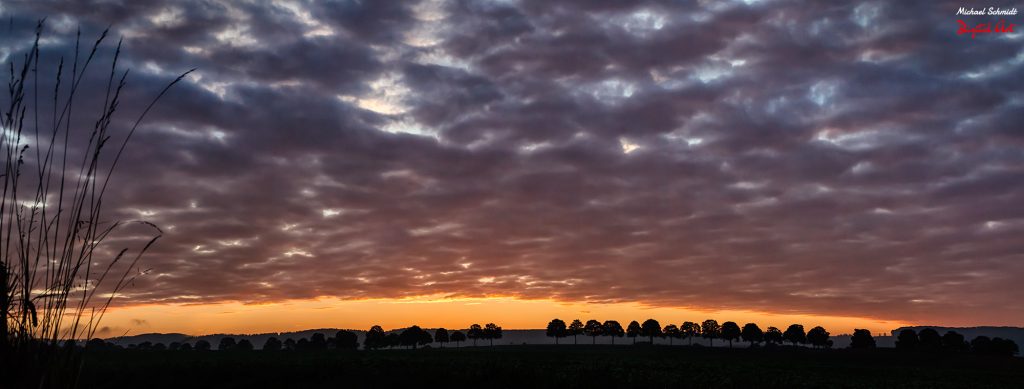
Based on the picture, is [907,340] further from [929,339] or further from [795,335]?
[795,335]

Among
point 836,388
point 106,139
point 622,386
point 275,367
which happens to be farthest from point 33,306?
point 836,388

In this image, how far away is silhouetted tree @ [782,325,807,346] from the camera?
196 meters

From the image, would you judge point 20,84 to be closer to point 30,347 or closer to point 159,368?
point 30,347

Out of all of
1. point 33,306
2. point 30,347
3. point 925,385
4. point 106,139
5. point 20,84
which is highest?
point 20,84

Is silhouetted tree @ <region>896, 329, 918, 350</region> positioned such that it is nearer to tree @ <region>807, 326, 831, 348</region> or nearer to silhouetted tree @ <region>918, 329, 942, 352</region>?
silhouetted tree @ <region>918, 329, 942, 352</region>

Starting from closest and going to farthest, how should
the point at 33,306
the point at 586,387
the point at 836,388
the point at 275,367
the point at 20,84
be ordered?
1. the point at 20,84
2. the point at 33,306
3. the point at 586,387
4. the point at 275,367
5. the point at 836,388

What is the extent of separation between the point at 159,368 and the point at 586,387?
2036cm

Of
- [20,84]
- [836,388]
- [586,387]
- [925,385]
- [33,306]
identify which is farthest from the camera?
[925,385]

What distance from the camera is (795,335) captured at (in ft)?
644

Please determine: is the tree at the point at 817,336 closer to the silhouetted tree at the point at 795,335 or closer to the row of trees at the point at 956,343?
the silhouetted tree at the point at 795,335

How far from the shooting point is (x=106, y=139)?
10.7 ft

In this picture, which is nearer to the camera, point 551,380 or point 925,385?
point 551,380

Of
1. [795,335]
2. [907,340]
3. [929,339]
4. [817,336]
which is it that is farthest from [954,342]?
[795,335]

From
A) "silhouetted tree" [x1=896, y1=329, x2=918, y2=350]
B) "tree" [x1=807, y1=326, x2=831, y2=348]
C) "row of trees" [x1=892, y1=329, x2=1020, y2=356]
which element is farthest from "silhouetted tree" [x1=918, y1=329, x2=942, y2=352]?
"tree" [x1=807, y1=326, x2=831, y2=348]
